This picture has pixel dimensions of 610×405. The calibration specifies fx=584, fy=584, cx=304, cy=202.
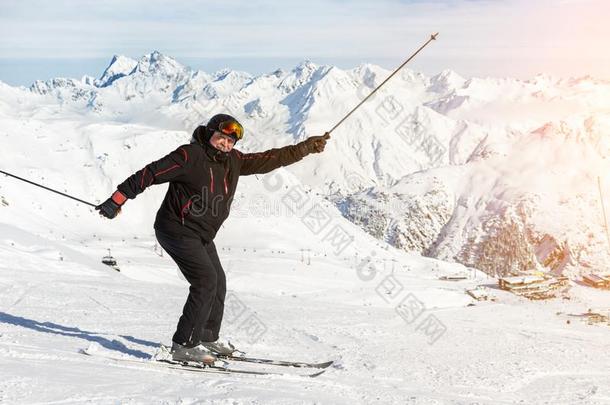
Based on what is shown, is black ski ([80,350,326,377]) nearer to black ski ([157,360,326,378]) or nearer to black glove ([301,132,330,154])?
black ski ([157,360,326,378])

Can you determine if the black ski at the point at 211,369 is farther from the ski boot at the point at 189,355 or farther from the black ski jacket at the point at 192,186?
the black ski jacket at the point at 192,186

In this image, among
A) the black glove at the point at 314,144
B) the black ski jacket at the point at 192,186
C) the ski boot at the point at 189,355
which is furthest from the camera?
the black glove at the point at 314,144

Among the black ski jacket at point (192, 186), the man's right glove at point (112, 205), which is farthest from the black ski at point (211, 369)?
the man's right glove at point (112, 205)

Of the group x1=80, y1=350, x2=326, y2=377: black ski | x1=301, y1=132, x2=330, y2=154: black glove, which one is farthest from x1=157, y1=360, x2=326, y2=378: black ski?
x1=301, y1=132, x2=330, y2=154: black glove

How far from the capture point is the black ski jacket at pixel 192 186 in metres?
6.23

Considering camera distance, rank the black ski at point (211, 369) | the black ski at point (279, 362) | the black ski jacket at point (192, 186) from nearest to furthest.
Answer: the black ski jacket at point (192, 186)
the black ski at point (211, 369)
the black ski at point (279, 362)

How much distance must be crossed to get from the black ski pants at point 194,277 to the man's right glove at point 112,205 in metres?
0.51

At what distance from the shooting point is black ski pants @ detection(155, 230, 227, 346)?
21.2 feet

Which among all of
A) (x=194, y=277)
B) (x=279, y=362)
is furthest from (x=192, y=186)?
(x=279, y=362)

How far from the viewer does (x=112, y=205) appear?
635cm

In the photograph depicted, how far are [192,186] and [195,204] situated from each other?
203 mm

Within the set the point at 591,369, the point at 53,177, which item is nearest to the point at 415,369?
the point at 591,369

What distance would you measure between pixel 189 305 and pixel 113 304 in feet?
19.2

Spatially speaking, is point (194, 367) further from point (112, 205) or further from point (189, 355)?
point (112, 205)
